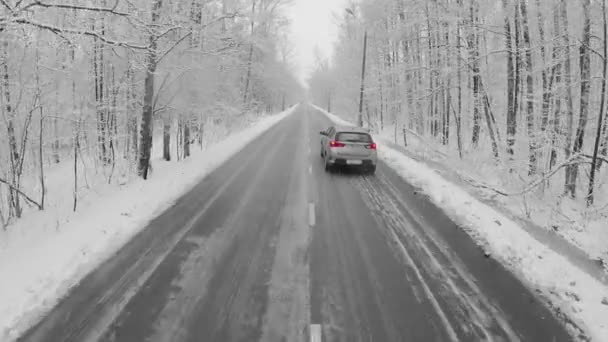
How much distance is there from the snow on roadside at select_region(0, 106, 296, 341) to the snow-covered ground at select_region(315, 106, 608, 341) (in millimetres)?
6510

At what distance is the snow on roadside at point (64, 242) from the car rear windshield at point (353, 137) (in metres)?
5.32

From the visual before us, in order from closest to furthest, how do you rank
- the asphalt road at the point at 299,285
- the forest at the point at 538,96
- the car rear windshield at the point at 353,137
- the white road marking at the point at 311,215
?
the asphalt road at the point at 299,285 < the white road marking at the point at 311,215 < the forest at the point at 538,96 < the car rear windshield at the point at 353,137

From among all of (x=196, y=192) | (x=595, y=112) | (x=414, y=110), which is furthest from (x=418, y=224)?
(x=414, y=110)

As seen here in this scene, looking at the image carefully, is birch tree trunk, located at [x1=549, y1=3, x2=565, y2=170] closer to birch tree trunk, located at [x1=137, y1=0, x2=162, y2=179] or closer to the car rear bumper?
the car rear bumper

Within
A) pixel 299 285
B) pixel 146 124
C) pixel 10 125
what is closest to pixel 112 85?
pixel 146 124

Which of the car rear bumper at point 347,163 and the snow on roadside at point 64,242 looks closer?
the snow on roadside at point 64,242

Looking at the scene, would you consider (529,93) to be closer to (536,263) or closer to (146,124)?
(536,263)

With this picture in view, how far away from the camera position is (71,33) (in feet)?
19.7

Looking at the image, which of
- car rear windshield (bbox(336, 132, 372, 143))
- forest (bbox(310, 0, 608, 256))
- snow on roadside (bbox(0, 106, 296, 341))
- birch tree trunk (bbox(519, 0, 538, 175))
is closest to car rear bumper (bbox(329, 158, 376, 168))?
car rear windshield (bbox(336, 132, 372, 143))

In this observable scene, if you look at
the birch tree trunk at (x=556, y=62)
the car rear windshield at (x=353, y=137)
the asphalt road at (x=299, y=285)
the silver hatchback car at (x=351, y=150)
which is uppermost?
the birch tree trunk at (x=556, y=62)

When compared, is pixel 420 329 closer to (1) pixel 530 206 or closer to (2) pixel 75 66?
(1) pixel 530 206

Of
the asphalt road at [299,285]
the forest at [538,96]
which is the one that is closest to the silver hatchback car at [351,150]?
the forest at [538,96]

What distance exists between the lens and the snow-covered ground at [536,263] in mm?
4602

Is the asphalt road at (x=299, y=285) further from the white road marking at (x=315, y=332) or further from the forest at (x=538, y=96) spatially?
the forest at (x=538, y=96)
